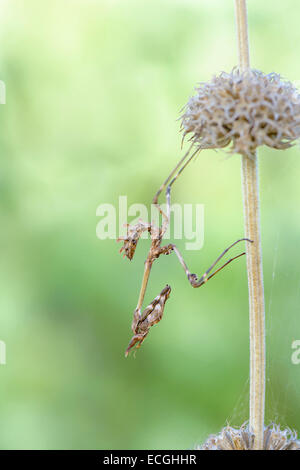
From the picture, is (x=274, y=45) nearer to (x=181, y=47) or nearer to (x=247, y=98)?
(x=181, y=47)

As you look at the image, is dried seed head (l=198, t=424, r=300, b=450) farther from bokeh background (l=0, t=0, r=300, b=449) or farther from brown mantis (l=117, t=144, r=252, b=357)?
bokeh background (l=0, t=0, r=300, b=449)

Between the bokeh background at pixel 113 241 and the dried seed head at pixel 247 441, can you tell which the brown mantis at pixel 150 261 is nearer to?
the dried seed head at pixel 247 441

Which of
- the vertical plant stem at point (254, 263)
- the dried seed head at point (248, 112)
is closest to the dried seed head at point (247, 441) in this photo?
the vertical plant stem at point (254, 263)

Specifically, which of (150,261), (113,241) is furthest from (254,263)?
(113,241)

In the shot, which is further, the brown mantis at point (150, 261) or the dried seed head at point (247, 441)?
the brown mantis at point (150, 261)

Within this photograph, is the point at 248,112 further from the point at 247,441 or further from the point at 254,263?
the point at 247,441

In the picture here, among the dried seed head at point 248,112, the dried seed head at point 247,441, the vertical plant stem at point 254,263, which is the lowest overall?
the dried seed head at point 247,441

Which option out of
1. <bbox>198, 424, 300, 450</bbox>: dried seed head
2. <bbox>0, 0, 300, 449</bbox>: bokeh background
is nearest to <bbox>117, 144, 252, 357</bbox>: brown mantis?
<bbox>198, 424, 300, 450</bbox>: dried seed head
